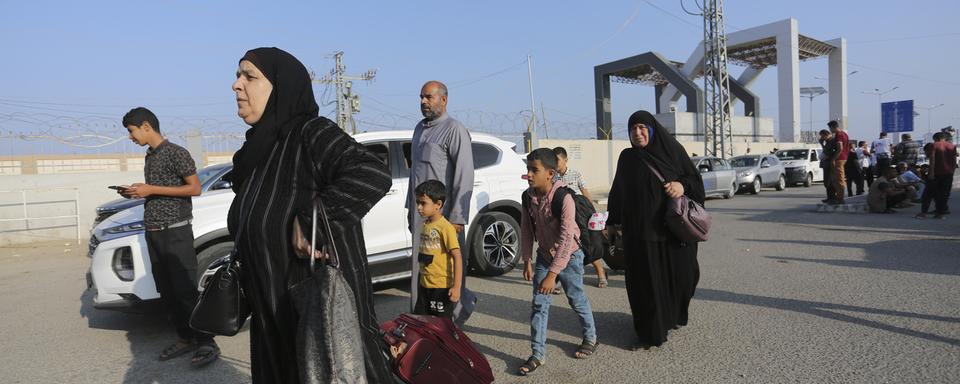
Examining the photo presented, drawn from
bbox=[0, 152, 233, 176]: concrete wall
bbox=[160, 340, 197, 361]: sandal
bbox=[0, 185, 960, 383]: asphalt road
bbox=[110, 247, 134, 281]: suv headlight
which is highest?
bbox=[0, 152, 233, 176]: concrete wall

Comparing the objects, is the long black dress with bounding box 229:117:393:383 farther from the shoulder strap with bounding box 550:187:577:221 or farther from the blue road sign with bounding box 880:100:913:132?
the blue road sign with bounding box 880:100:913:132

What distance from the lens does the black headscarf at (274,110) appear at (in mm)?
2078

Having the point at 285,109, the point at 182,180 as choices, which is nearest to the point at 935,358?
the point at 285,109

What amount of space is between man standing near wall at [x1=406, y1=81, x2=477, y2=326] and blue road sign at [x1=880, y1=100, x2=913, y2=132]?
5921cm

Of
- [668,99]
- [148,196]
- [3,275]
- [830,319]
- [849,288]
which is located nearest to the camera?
[148,196]

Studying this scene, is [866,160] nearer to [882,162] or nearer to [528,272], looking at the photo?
[882,162]

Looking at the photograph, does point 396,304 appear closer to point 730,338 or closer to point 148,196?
point 148,196

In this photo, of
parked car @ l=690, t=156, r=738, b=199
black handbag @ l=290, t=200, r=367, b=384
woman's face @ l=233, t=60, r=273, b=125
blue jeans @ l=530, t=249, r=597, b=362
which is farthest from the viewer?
parked car @ l=690, t=156, r=738, b=199

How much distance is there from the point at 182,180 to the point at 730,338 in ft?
13.5

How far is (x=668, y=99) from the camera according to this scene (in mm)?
46312

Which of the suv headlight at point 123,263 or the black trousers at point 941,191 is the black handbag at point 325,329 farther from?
the black trousers at point 941,191

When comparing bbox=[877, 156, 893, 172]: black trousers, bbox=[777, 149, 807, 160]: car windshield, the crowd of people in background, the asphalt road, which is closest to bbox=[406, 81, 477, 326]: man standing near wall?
the asphalt road

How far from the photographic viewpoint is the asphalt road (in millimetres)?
3670

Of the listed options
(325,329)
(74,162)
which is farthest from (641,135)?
(74,162)
